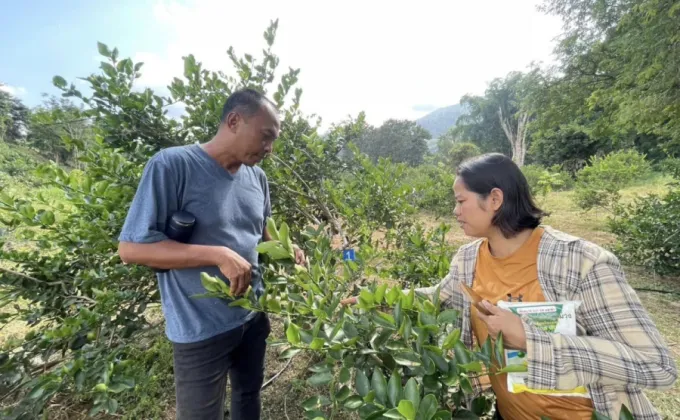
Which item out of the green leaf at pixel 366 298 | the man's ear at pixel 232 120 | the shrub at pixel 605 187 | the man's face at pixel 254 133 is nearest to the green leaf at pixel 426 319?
the green leaf at pixel 366 298

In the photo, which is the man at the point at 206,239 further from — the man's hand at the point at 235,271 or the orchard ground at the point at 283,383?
the orchard ground at the point at 283,383

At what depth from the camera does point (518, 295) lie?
3.89 feet

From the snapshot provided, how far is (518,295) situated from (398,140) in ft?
131

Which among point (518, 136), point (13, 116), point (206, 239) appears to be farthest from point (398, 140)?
point (13, 116)

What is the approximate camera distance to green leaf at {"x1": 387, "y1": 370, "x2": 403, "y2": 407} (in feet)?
2.47

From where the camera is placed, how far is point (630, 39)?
244 inches

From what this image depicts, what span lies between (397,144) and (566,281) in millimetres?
39879

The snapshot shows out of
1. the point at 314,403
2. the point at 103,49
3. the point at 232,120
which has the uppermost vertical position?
the point at 103,49

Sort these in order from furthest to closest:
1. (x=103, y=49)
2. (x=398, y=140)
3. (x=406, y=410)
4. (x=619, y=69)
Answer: (x=398, y=140) → (x=619, y=69) → (x=103, y=49) → (x=406, y=410)

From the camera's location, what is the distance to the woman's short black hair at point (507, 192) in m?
1.24

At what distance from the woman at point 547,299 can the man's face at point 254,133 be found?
89 centimetres

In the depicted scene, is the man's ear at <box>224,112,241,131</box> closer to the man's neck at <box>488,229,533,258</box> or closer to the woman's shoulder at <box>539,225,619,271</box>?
the man's neck at <box>488,229,533,258</box>

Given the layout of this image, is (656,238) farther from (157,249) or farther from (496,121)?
(496,121)

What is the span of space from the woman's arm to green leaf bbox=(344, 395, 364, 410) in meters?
0.53
